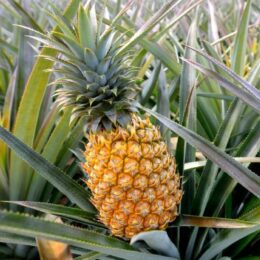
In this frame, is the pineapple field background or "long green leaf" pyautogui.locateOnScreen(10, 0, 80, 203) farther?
"long green leaf" pyautogui.locateOnScreen(10, 0, 80, 203)

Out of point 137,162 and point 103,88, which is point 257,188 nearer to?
point 137,162

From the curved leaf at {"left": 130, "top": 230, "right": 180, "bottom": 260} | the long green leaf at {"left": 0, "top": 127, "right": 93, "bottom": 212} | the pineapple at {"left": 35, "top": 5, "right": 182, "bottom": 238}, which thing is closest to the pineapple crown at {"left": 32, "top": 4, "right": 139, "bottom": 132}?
the pineapple at {"left": 35, "top": 5, "right": 182, "bottom": 238}

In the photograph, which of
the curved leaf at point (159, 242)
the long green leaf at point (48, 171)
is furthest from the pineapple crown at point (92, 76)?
the curved leaf at point (159, 242)

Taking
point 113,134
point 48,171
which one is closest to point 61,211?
point 48,171

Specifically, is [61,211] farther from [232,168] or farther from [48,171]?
[232,168]

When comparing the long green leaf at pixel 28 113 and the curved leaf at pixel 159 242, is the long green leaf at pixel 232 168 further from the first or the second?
the long green leaf at pixel 28 113

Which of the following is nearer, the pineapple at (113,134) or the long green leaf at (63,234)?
the long green leaf at (63,234)

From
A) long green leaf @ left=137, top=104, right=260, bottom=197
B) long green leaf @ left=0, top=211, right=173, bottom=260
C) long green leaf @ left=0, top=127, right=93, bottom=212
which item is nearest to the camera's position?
long green leaf @ left=0, top=211, right=173, bottom=260

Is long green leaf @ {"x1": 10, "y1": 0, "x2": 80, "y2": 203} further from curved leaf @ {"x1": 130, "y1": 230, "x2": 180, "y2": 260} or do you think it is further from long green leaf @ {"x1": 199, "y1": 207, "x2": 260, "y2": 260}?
long green leaf @ {"x1": 199, "y1": 207, "x2": 260, "y2": 260}
